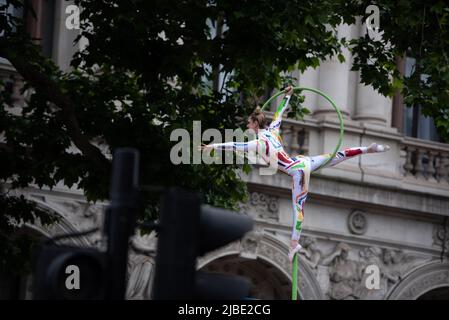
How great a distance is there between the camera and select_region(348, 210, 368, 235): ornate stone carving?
30.5 meters

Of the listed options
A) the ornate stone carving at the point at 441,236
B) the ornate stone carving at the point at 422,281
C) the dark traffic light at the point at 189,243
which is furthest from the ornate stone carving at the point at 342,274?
the dark traffic light at the point at 189,243

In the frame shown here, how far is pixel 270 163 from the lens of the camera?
1716 centimetres

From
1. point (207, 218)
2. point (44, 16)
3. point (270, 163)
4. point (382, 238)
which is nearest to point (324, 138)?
point (382, 238)

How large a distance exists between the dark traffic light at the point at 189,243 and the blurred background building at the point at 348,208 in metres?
16.5

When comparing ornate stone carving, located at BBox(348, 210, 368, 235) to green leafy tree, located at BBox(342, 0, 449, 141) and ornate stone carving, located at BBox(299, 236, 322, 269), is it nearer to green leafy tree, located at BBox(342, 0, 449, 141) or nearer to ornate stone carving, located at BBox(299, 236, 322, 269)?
ornate stone carving, located at BBox(299, 236, 322, 269)

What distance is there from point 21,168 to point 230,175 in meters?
2.85

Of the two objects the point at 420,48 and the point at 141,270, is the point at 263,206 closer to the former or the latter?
the point at 141,270

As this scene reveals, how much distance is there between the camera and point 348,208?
3064 cm

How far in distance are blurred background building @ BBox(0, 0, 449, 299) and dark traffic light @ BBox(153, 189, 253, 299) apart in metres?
16.5

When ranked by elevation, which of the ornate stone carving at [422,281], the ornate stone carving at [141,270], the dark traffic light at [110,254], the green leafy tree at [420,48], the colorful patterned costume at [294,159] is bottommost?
the dark traffic light at [110,254]

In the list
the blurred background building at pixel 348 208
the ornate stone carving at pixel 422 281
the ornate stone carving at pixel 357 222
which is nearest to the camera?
the blurred background building at pixel 348 208

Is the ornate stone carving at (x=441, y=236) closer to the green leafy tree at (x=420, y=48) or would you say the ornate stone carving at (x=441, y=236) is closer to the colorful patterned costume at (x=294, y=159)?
the green leafy tree at (x=420, y=48)

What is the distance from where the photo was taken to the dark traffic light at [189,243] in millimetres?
11180
